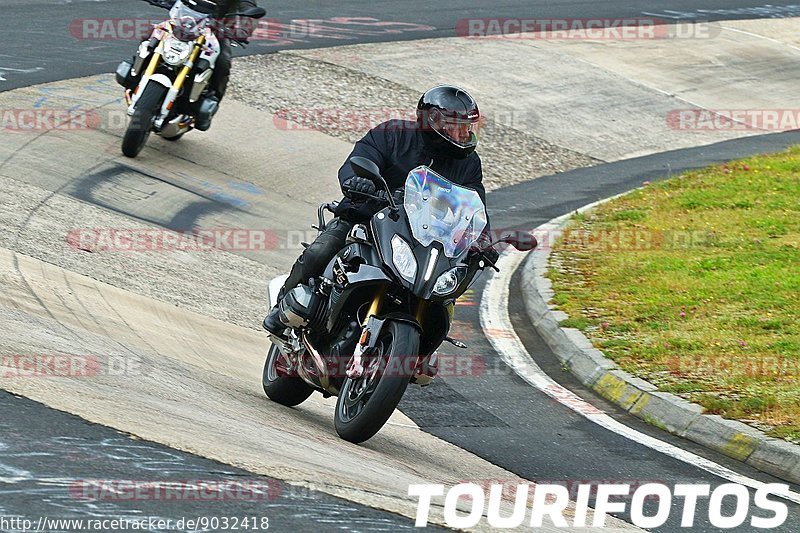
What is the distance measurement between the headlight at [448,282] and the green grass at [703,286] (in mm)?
2330

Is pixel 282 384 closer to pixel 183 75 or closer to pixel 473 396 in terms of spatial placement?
pixel 473 396

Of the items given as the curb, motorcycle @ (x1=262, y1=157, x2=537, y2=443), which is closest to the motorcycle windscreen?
motorcycle @ (x1=262, y1=157, x2=537, y2=443)

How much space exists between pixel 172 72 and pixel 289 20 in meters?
8.89

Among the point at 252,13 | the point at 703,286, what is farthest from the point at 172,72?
the point at 703,286

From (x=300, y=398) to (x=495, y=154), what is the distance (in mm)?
9717

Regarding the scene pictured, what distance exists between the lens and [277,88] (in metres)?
17.4

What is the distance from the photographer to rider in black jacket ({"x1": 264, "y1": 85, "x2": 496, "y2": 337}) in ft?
22.4

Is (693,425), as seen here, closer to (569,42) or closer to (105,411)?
(105,411)

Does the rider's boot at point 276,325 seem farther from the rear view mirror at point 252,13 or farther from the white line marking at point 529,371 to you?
the rear view mirror at point 252,13

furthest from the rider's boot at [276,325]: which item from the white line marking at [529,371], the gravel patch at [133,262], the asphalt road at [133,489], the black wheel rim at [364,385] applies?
the gravel patch at [133,262]

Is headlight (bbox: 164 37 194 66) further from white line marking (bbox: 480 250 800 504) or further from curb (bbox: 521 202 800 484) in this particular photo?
curb (bbox: 521 202 800 484)

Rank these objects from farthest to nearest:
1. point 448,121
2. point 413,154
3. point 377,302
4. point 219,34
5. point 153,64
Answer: point 219,34 → point 153,64 → point 413,154 → point 448,121 → point 377,302

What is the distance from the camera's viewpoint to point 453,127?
684 centimetres

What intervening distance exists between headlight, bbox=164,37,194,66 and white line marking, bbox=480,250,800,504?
13.0 feet
